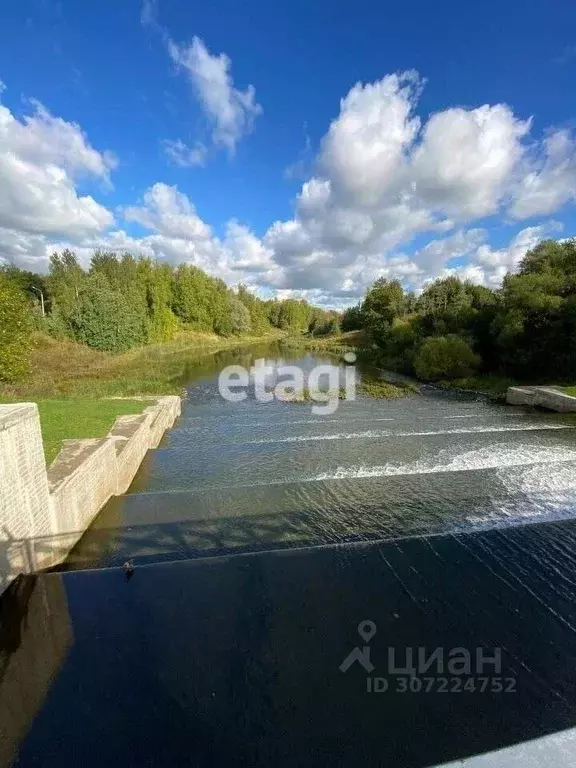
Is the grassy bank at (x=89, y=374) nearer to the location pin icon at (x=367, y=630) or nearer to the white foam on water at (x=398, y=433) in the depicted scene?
the white foam on water at (x=398, y=433)

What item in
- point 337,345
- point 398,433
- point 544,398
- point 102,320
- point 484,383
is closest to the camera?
point 398,433

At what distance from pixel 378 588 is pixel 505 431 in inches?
375

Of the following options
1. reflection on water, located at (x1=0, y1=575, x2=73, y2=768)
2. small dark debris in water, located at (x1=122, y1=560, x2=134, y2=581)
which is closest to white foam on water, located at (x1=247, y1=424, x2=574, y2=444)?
small dark debris in water, located at (x1=122, y1=560, x2=134, y2=581)

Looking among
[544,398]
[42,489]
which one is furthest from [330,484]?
[544,398]

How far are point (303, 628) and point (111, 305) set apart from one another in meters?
35.5

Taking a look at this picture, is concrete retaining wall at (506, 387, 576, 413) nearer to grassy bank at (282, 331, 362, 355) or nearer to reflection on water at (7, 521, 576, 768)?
reflection on water at (7, 521, 576, 768)

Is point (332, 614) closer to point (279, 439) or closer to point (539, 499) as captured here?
point (539, 499)

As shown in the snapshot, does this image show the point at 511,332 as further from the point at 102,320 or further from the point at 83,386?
the point at 102,320

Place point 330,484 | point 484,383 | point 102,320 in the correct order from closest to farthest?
point 330,484, point 484,383, point 102,320

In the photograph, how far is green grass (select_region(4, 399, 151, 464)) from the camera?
8742 millimetres

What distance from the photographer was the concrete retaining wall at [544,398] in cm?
1501

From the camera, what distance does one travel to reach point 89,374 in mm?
21938

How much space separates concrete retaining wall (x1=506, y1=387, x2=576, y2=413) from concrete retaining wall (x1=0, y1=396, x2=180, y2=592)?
15.8m

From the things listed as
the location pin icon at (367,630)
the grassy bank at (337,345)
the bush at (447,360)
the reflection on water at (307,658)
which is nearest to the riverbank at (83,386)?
the reflection on water at (307,658)
